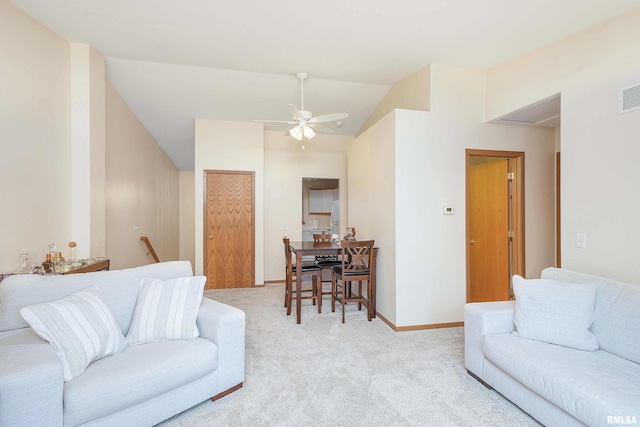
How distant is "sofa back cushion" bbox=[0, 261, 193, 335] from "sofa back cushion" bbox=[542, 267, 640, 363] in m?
3.06

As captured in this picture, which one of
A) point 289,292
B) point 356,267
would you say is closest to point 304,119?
point 356,267

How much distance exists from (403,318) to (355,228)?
64.7 inches

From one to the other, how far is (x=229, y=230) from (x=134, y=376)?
369 cm

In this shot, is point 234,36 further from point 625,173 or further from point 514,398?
point 514,398

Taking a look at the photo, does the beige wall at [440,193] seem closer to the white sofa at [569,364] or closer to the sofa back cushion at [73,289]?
the white sofa at [569,364]

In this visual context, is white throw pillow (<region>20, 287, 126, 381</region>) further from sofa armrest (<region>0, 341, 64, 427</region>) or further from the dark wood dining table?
the dark wood dining table

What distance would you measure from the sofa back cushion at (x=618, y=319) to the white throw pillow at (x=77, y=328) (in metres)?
3.09

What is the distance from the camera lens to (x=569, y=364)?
168 centimetres

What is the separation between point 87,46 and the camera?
11.1 ft

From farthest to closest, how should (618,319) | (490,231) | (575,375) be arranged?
(490,231) → (618,319) → (575,375)

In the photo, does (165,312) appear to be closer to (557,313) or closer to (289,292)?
(289,292)

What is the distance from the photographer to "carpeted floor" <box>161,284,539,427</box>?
186 centimetres

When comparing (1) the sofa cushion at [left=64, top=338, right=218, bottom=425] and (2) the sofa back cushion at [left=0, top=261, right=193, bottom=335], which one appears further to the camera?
(2) the sofa back cushion at [left=0, top=261, right=193, bottom=335]
